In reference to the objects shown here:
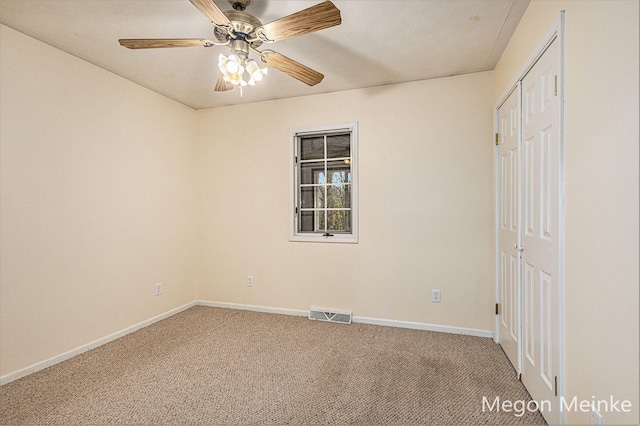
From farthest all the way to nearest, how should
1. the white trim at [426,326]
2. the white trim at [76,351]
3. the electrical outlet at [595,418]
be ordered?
1. the white trim at [426,326]
2. the white trim at [76,351]
3. the electrical outlet at [595,418]

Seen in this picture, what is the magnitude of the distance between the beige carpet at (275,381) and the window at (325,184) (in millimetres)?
1123

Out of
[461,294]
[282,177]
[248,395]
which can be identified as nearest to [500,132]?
[461,294]

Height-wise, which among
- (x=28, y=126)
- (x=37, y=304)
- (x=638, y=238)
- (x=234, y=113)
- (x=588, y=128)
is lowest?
(x=37, y=304)

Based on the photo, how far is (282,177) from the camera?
3.62m

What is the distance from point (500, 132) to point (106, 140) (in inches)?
146

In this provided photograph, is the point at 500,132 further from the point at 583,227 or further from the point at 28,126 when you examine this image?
the point at 28,126

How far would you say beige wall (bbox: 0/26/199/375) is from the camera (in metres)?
2.20

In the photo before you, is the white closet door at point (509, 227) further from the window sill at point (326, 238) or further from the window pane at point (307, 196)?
the window pane at point (307, 196)

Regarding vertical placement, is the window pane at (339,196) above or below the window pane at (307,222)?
above

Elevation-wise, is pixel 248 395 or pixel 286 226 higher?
pixel 286 226

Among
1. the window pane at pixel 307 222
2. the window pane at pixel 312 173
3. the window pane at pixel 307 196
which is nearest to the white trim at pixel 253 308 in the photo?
the window pane at pixel 307 222

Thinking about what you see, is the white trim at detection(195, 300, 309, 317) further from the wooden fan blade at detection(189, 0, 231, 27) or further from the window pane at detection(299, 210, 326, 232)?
the wooden fan blade at detection(189, 0, 231, 27)

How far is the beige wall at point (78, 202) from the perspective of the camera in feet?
7.22

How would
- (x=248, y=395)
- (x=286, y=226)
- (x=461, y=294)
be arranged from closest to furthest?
1. (x=248, y=395)
2. (x=461, y=294)
3. (x=286, y=226)
